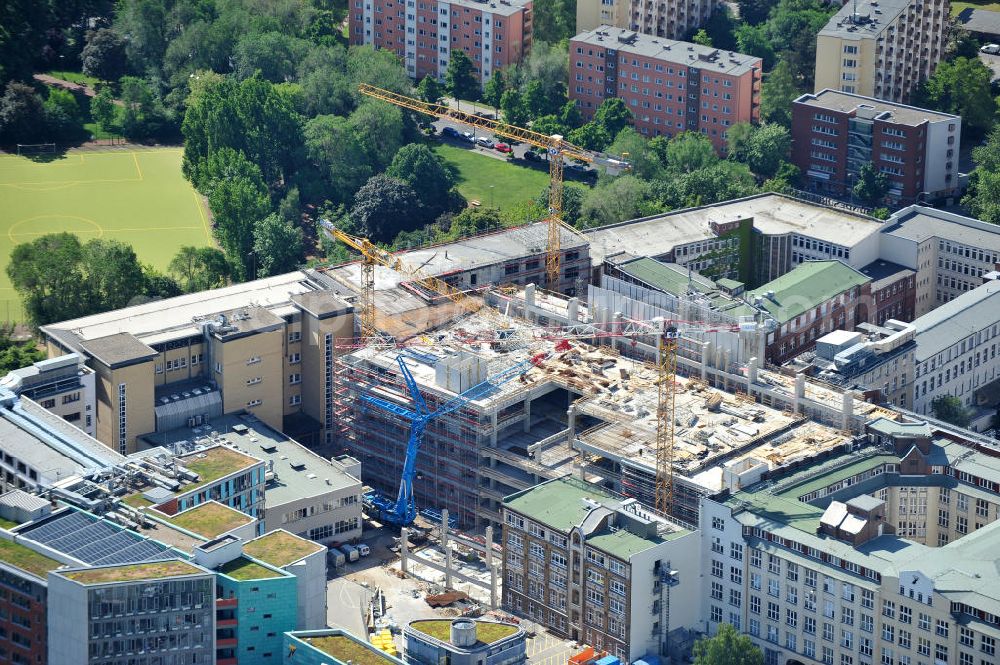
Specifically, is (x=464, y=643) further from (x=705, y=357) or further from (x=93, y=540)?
(x=705, y=357)

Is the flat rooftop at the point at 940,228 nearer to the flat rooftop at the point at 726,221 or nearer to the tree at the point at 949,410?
the flat rooftop at the point at 726,221

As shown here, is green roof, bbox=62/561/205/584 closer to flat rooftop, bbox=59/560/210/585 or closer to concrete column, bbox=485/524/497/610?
flat rooftop, bbox=59/560/210/585

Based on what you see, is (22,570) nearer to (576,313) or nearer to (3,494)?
(3,494)

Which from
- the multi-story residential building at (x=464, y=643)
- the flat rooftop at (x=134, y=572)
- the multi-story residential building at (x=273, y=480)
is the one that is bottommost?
the multi-story residential building at (x=464, y=643)

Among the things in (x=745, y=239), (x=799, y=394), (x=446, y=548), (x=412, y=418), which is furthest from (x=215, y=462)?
(x=745, y=239)

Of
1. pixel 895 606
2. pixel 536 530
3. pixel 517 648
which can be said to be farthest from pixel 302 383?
pixel 895 606

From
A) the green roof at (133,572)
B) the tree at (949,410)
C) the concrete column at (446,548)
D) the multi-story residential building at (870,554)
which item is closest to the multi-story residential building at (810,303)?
the tree at (949,410)

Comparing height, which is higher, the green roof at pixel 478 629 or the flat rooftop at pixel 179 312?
the flat rooftop at pixel 179 312
